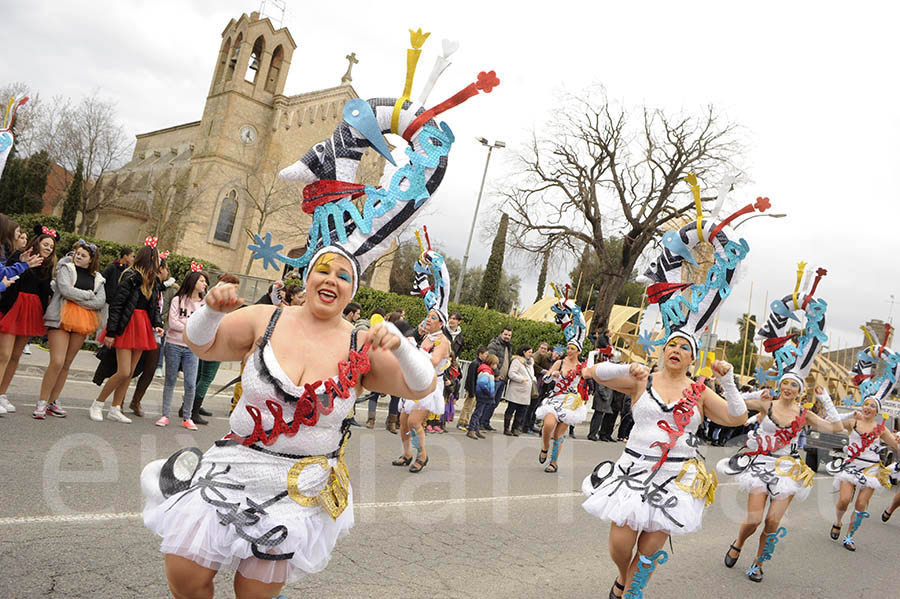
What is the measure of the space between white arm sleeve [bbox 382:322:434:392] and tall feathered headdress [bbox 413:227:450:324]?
5.28 meters

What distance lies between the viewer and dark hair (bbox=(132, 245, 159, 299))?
7.88m

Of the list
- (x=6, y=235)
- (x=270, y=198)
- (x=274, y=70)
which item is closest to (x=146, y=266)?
(x=6, y=235)

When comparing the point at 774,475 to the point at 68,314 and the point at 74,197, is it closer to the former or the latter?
the point at 68,314

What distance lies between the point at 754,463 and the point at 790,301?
216 centimetres

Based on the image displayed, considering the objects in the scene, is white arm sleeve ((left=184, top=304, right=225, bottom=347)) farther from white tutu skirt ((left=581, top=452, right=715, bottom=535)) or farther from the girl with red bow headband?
the girl with red bow headband

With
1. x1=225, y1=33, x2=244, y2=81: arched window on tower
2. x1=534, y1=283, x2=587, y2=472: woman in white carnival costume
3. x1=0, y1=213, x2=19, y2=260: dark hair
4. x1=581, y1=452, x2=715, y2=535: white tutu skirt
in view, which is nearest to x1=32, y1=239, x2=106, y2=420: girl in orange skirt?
x1=0, y1=213, x2=19, y2=260: dark hair

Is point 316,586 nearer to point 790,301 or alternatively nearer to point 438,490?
point 438,490

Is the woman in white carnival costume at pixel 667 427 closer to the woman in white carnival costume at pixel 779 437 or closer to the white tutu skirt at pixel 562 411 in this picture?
the woman in white carnival costume at pixel 779 437

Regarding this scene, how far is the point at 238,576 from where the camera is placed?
9.35 feet

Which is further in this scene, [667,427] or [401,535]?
[401,535]

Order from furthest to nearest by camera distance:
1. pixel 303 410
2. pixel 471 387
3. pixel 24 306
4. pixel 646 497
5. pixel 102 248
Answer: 1. pixel 102 248
2. pixel 471 387
3. pixel 24 306
4. pixel 646 497
5. pixel 303 410

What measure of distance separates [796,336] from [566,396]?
3.22m

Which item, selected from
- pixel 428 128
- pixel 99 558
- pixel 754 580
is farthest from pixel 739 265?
pixel 99 558

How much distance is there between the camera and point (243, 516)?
280cm
